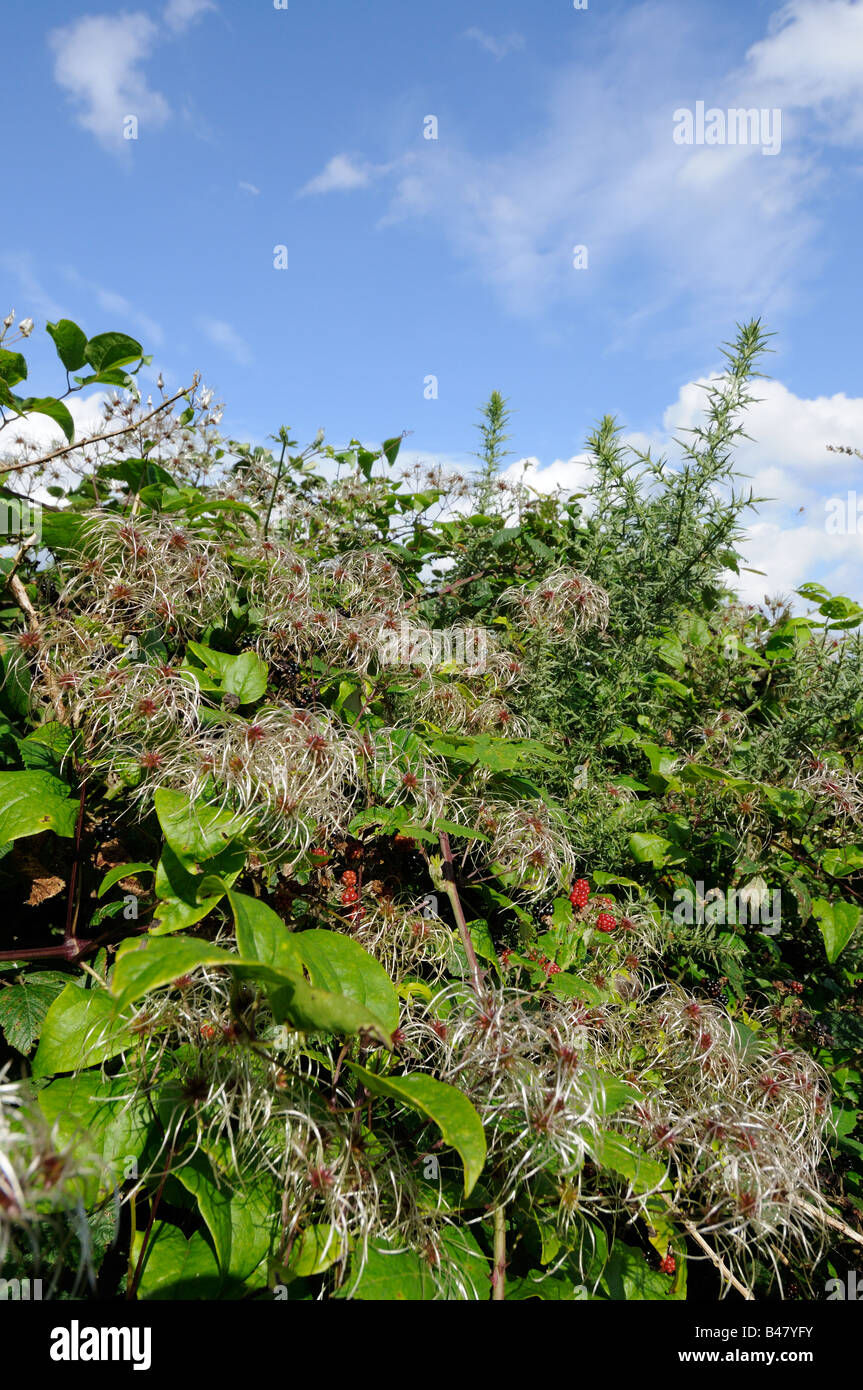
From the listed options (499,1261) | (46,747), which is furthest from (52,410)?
(499,1261)

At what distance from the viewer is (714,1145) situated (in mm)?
1520

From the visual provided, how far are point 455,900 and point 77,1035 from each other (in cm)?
91

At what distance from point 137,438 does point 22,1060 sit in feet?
8.14

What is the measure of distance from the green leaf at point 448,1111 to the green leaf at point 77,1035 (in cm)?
54

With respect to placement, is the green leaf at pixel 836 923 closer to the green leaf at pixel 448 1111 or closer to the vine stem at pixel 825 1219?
the vine stem at pixel 825 1219

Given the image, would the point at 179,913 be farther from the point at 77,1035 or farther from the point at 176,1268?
the point at 176,1268

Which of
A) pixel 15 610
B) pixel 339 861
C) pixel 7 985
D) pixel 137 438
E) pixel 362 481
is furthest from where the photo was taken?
pixel 362 481

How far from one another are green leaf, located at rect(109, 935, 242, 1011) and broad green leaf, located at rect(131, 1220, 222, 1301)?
2.41 ft

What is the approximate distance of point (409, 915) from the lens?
1.89m

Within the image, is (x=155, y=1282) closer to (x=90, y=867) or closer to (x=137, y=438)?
(x=90, y=867)

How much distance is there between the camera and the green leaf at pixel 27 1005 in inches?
60.4

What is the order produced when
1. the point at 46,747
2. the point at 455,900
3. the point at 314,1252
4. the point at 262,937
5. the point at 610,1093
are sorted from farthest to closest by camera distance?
the point at 455,900, the point at 46,747, the point at 610,1093, the point at 314,1252, the point at 262,937

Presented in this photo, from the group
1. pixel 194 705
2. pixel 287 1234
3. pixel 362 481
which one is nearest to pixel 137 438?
pixel 362 481

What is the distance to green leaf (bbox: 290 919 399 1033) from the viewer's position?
1.30 metres
